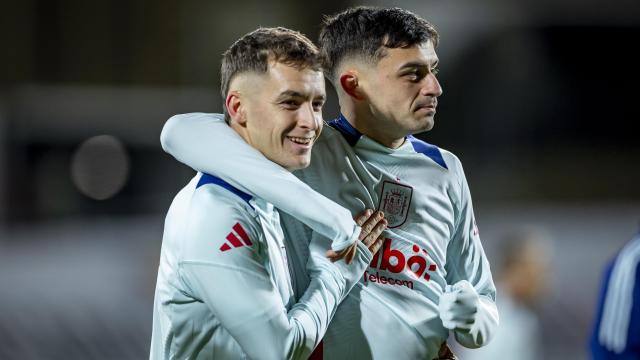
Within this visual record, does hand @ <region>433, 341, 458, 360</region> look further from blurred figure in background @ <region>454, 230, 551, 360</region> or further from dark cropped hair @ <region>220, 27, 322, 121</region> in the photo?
blurred figure in background @ <region>454, 230, 551, 360</region>

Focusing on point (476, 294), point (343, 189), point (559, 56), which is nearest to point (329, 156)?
point (343, 189)

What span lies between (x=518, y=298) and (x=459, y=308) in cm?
305

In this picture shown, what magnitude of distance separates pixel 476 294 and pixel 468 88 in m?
6.49

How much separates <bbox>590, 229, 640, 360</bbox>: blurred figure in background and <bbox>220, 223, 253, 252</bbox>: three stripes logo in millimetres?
2312

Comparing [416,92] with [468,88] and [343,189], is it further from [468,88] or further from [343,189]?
[468,88]

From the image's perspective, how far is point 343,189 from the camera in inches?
90.7

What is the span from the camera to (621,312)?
3967 millimetres

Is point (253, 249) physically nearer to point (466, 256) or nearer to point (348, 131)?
→ point (348, 131)

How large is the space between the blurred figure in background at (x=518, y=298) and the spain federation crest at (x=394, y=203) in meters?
2.74

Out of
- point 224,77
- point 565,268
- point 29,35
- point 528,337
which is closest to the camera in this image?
point 224,77

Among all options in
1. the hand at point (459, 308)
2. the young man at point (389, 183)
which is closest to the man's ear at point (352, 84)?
the young man at point (389, 183)

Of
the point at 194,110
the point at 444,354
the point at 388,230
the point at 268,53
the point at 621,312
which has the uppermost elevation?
the point at 268,53

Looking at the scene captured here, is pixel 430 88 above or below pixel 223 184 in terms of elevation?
above

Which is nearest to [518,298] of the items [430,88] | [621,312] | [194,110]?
[621,312]
